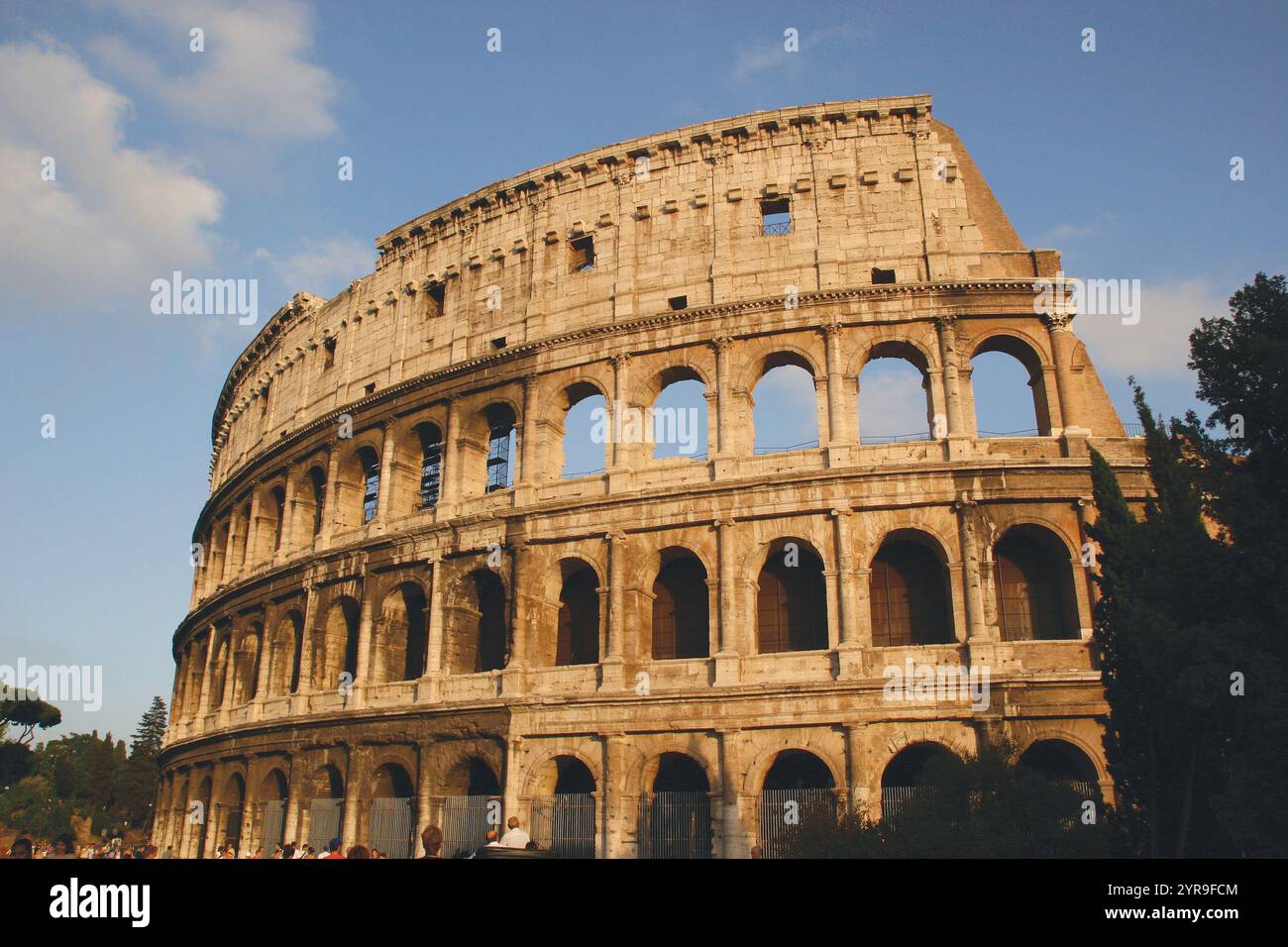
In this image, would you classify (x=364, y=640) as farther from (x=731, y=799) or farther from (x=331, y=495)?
(x=731, y=799)

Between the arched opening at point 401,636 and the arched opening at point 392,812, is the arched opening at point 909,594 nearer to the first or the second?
the arched opening at point 401,636

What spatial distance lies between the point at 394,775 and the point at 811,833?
11.6 meters

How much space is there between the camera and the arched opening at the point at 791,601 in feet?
65.3

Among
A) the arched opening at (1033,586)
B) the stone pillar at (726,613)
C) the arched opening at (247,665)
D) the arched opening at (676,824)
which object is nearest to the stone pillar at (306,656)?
the arched opening at (247,665)

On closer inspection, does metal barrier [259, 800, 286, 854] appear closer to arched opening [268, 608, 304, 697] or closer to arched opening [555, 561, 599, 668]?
arched opening [268, 608, 304, 697]

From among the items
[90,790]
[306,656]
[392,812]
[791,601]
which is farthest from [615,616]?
[90,790]

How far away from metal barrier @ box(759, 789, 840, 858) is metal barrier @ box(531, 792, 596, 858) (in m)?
3.45

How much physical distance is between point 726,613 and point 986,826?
735 cm

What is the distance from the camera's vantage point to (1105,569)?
15016 mm

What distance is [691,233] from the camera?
23.1m

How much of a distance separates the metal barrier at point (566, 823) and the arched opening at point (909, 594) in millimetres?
6745

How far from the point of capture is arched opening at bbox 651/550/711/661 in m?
20.8

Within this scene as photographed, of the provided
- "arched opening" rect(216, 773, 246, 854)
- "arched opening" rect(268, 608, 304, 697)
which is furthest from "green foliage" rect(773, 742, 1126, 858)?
"arched opening" rect(216, 773, 246, 854)
